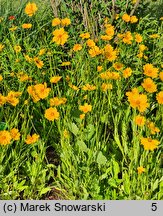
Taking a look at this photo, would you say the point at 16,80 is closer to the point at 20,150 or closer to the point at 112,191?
Answer: the point at 20,150

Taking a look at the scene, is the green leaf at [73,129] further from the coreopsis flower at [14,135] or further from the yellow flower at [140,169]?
the yellow flower at [140,169]

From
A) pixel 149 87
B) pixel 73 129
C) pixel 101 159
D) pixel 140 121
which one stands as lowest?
pixel 101 159

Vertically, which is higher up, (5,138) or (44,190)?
(5,138)

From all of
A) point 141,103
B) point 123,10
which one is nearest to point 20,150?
point 141,103

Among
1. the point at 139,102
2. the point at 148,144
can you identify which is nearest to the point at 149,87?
the point at 139,102

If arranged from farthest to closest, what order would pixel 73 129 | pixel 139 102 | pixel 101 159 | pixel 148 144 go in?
pixel 73 129, pixel 101 159, pixel 139 102, pixel 148 144

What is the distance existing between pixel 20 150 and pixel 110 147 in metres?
0.53

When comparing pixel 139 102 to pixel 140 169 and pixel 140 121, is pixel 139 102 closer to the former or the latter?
pixel 140 121

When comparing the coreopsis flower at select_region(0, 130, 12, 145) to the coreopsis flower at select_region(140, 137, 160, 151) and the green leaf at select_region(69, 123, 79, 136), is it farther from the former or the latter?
the coreopsis flower at select_region(140, 137, 160, 151)

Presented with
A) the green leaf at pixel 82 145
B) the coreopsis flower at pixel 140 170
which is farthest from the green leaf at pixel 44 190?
the coreopsis flower at pixel 140 170

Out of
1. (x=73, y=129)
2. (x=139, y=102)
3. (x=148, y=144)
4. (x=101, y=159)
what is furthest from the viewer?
(x=73, y=129)

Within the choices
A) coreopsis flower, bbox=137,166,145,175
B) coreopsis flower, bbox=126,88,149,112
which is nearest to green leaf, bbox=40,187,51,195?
coreopsis flower, bbox=137,166,145,175

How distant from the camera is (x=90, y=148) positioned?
2.38 metres

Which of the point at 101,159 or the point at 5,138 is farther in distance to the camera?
the point at 101,159
